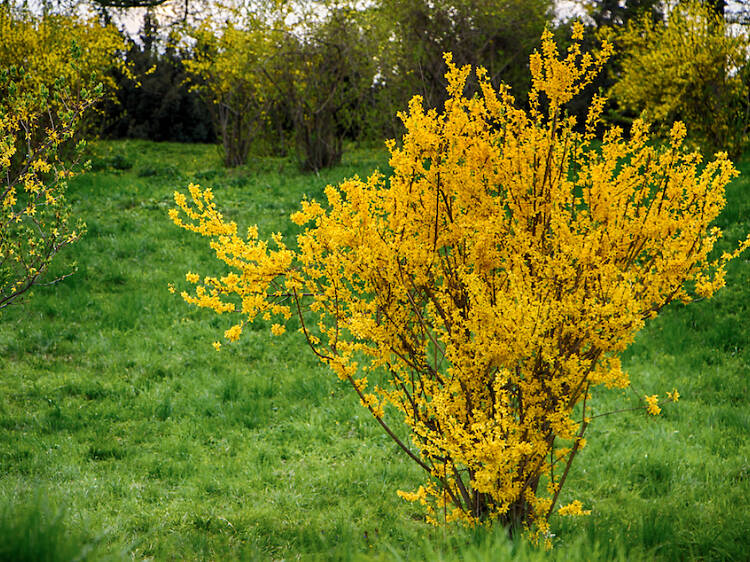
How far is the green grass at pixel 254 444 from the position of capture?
3.68 m

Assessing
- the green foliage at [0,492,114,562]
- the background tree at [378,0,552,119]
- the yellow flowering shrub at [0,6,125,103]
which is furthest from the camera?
the background tree at [378,0,552,119]

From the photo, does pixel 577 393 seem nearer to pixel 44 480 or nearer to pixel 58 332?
pixel 44 480

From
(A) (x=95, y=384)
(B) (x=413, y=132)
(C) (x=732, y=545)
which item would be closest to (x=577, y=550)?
(C) (x=732, y=545)

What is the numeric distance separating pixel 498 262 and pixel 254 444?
2.98 meters

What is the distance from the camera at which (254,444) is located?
5.46m

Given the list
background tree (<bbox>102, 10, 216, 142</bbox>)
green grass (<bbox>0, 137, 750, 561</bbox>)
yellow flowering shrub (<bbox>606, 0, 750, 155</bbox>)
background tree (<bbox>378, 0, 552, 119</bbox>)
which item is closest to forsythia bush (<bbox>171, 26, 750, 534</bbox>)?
green grass (<bbox>0, 137, 750, 561</bbox>)

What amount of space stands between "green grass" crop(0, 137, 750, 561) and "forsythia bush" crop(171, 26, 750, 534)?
2.03 ft

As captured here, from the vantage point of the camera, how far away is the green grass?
3.68 meters

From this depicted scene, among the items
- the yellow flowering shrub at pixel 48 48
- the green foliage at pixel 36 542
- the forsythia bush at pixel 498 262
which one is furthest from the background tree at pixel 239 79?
the green foliage at pixel 36 542

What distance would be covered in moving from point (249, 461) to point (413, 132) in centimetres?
315

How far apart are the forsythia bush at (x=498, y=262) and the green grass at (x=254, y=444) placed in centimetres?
62

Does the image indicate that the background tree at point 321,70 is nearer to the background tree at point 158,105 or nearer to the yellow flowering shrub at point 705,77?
the yellow flowering shrub at point 705,77

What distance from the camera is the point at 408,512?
453 centimetres

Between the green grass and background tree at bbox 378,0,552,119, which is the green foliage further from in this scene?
background tree at bbox 378,0,552,119
